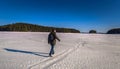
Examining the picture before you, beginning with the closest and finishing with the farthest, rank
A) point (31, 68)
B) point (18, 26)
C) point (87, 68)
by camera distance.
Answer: point (31, 68) → point (87, 68) → point (18, 26)

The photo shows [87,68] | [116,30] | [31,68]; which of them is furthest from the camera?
[116,30]

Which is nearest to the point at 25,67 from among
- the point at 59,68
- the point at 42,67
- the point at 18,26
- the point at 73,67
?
the point at 42,67

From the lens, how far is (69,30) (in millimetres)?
87750

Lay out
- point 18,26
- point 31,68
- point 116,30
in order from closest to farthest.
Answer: point 31,68
point 116,30
point 18,26

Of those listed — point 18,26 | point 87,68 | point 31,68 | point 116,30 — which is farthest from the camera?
point 18,26

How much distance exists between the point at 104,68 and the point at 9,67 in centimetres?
395

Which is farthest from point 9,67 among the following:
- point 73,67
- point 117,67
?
point 117,67

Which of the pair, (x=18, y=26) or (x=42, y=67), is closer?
(x=42, y=67)

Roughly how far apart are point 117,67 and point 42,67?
334cm

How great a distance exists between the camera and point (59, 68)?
258 inches

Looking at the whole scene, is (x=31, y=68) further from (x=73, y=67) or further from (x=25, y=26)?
(x=25, y=26)

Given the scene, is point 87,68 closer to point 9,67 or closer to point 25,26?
point 9,67

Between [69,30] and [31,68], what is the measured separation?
81.8 meters

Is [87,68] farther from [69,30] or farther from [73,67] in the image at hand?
[69,30]
